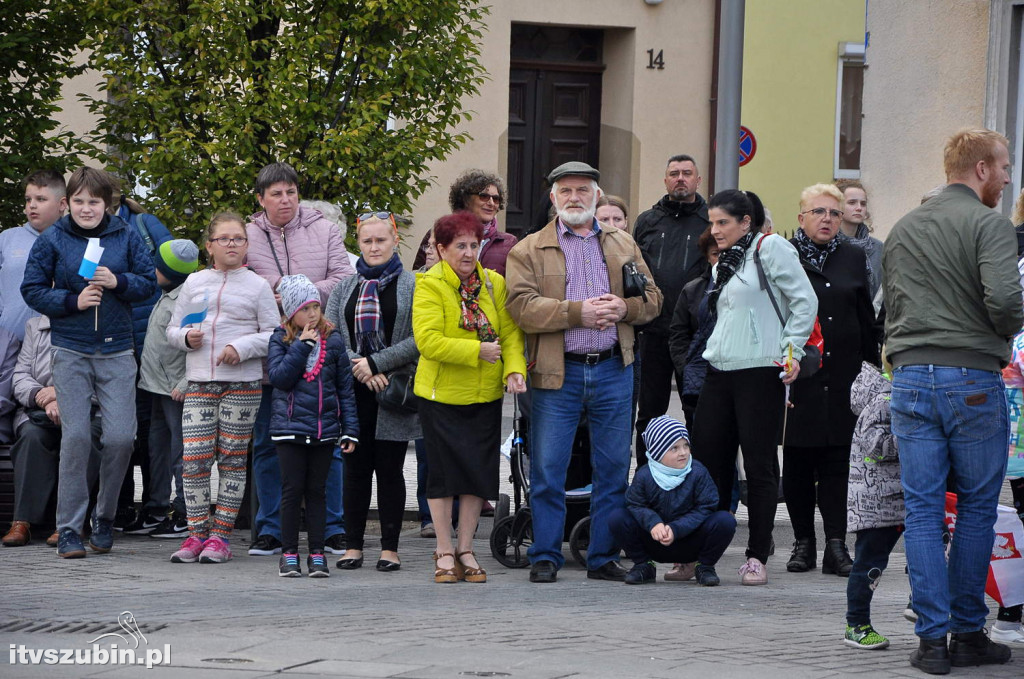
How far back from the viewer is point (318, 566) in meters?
8.73

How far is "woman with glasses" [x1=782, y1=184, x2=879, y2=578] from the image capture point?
914 centimetres

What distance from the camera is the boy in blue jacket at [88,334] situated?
9234mm

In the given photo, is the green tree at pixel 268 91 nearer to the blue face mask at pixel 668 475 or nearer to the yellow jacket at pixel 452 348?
the yellow jacket at pixel 452 348

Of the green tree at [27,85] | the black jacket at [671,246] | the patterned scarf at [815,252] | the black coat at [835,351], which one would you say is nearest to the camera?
the black coat at [835,351]

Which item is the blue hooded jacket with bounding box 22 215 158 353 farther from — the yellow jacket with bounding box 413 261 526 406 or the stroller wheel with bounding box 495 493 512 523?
the stroller wheel with bounding box 495 493 512 523

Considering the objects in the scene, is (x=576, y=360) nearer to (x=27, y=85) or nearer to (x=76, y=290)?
(x=76, y=290)

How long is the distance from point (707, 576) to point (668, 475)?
1.90 feet

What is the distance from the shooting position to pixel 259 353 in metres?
9.22

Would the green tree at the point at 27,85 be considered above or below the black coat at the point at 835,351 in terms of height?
above

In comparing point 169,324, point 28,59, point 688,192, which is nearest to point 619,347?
point 688,192

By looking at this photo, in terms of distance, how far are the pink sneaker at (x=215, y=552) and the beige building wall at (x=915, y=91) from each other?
6.18 metres

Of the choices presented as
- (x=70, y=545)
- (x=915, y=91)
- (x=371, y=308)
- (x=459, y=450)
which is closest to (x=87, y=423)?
(x=70, y=545)

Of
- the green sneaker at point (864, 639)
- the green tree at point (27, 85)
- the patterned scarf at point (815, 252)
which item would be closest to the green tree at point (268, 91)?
the green tree at point (27, 85)

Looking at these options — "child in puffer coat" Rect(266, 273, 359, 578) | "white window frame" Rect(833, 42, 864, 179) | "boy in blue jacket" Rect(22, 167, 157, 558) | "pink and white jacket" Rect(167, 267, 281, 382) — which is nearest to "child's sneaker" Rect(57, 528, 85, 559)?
"boy in blue jacket" Rect(22, 167, 157, 558)
